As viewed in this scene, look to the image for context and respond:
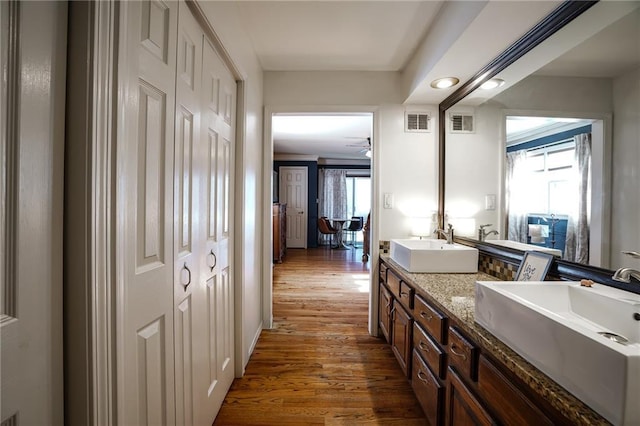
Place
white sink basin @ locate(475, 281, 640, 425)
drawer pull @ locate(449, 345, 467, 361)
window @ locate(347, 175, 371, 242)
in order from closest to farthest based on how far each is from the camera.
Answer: white sink basin @ locate(475, 281, 640, 425), drawer pull @ locate(449, 345, 467, 361), window @ locate(347, 175, 371, 242)

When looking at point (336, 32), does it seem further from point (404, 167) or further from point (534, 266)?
point (534, 266)

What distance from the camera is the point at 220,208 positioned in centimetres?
160

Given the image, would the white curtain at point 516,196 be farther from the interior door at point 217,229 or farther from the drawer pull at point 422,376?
the interior door at point 217,229

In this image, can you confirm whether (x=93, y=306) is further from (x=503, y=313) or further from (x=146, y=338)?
(x=503, y=313)

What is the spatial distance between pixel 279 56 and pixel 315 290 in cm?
292

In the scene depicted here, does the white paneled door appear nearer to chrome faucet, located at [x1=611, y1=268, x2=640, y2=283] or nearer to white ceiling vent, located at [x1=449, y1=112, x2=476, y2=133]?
chrome faucet, located at [x1=611, y1=268, x2=640, y2=283]

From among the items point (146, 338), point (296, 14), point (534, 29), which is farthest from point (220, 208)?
point (534, 29)

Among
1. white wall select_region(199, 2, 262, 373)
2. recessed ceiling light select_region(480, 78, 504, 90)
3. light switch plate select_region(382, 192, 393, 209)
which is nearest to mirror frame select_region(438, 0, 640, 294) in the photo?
recessed ceiling light select_region(480, 78, 504, 90)

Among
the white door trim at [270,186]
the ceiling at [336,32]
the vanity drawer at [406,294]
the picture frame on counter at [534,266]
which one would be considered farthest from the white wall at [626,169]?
the white door trim at [270,186]

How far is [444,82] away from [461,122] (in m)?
0.36

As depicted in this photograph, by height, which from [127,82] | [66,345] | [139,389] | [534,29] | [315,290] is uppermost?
[534,29]

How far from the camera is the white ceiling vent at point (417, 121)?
99.8 inches

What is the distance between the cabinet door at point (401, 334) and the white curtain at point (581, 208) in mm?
898

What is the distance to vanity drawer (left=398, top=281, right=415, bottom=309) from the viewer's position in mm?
1663
